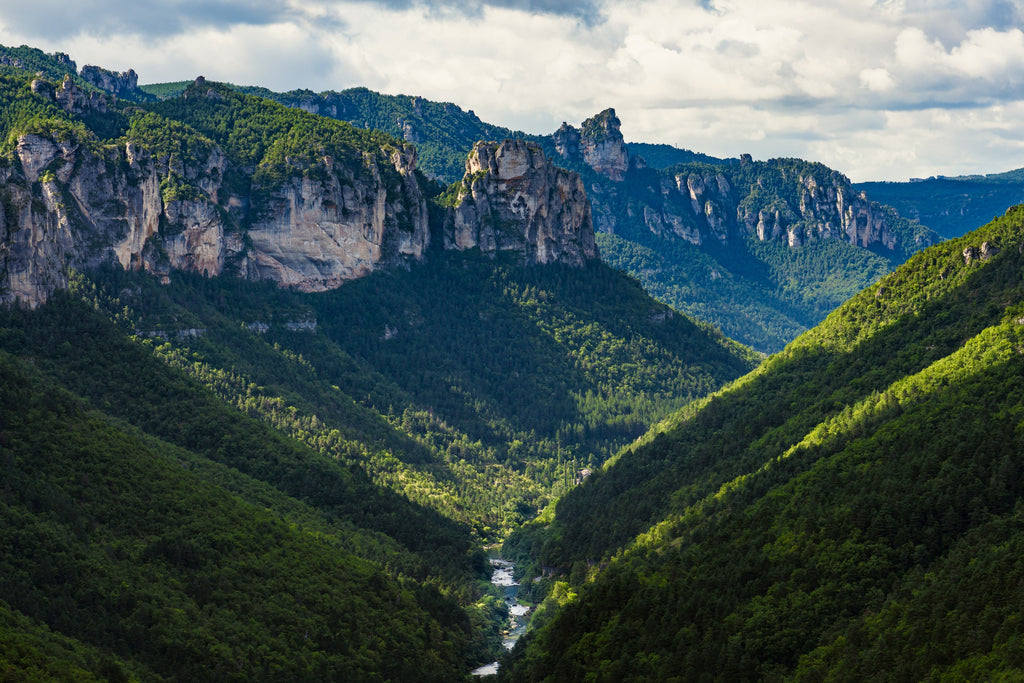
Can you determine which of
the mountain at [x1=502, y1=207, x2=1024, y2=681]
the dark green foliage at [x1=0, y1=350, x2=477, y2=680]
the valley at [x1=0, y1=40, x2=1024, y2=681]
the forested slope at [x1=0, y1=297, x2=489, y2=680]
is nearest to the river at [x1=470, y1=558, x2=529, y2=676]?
the valley at [x1=0, y1=40, x2=1024, y2=681]

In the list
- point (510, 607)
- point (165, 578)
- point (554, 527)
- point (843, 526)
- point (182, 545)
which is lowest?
point (510, 607)

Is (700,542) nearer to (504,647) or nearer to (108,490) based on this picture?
(504,647)

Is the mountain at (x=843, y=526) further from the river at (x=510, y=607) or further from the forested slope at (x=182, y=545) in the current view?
A: the forested slope at (x=182, y=545)

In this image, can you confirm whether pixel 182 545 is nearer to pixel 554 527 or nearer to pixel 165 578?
pixel 165 578

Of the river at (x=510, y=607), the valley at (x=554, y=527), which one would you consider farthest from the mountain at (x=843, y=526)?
the river at (x=510, y=607)

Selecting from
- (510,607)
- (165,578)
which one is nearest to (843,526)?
(510,607)

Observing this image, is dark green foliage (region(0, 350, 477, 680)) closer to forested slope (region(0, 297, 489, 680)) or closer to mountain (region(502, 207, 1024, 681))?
forested slope (region(0, 297, 489, 680))
